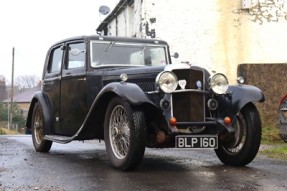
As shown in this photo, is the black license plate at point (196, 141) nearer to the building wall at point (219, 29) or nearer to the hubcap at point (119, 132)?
the hubcap at point (119, 132)

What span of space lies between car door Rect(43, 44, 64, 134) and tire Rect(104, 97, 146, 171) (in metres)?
2.06

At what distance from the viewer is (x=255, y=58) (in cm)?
1716

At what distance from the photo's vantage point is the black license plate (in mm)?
5820

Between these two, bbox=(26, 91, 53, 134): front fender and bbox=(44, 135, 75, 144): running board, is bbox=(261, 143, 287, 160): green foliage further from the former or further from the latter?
bbox=(26, 91, 53, 134): front fender

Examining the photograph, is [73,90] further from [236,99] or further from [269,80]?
[269,80]

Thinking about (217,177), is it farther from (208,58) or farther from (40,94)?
(208,58)

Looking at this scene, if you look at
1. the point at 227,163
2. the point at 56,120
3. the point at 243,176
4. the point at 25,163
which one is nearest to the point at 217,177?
the point at 243,176

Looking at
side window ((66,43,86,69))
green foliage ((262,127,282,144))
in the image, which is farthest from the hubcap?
green foliage ((262,127,282,144))

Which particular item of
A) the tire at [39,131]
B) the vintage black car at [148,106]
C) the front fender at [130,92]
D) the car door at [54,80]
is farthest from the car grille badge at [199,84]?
the tire at [39,131]

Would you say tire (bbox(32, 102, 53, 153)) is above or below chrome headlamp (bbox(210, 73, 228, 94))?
below

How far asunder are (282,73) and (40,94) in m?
6.51

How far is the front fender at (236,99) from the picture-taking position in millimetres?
6312

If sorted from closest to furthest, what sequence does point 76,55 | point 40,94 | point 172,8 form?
point 76,55 < point 40,94 < point 172,8

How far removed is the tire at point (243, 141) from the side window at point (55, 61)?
339 cm
